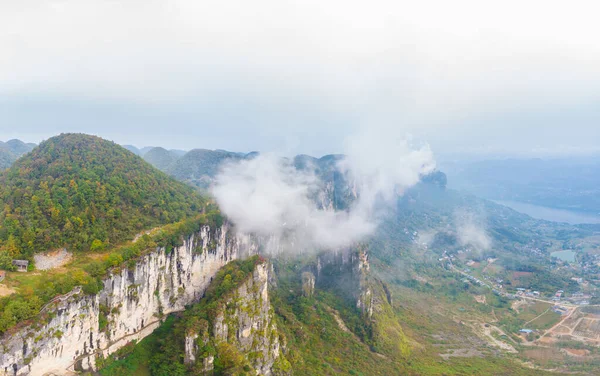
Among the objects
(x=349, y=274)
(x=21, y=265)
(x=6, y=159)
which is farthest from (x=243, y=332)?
(x=6, y=159)

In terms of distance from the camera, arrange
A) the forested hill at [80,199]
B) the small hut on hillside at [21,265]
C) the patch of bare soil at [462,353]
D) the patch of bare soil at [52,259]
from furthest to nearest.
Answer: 1. the patch of bare soil at [462,353]
2. the forested hill at [80,199]
3. the patch of bare soil at [52,259]
4. the small hut on hillside at [21,265]

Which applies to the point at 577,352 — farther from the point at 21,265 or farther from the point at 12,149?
the point at 12,149

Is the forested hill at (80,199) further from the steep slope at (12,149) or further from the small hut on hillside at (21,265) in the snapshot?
the steep slope at (12,149)

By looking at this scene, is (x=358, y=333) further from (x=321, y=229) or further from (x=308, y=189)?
(x=308, y=189)

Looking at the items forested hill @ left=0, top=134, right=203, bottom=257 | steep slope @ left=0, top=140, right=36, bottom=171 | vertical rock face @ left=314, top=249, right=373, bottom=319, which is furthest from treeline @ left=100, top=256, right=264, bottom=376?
steep slope @ left=0, top=140, right=36, bottom=171

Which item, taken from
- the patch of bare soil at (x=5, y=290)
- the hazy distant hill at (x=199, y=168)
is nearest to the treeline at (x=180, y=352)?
the patch of bare soil at (x=5, y=290)

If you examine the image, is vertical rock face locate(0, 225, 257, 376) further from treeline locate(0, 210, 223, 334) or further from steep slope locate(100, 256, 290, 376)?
steep slope locate(100, 256, 290, 376)
